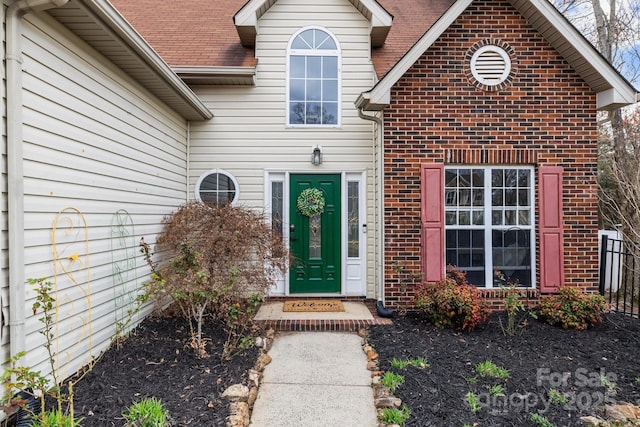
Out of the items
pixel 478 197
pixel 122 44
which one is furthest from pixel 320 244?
pixel 122 44

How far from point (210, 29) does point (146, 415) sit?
6.66m

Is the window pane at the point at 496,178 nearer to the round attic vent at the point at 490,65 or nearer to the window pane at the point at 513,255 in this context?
the window pane at the point at 513,255

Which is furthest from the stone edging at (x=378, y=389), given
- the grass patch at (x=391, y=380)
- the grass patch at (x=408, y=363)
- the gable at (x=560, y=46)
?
the gable at (x=560, y=46)

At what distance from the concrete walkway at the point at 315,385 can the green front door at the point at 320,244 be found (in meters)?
1.80

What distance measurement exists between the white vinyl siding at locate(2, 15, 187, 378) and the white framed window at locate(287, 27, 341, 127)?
7.96 feet

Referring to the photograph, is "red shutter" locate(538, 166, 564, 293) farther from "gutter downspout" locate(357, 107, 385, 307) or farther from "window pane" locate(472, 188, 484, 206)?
"gutter downspout" locate(357, 107, 385, 307)

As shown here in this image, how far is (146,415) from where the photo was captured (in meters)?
2.65

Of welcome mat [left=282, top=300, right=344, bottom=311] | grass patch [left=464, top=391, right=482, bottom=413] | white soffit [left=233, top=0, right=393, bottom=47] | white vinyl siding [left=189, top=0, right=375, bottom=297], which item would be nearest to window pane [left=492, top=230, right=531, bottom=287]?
white vinyl siding [left=189, top=0, right=375, bottom=297]

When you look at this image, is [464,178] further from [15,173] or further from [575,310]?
[15,173]

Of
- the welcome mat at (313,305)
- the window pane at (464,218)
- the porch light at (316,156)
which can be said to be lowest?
the welcome mat at (313,305)

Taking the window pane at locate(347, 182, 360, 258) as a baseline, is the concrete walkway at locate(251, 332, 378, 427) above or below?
below

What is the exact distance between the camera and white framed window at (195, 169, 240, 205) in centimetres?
646

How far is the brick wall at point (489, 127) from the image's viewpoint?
18.0 feet

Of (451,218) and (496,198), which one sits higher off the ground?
(496,198)
